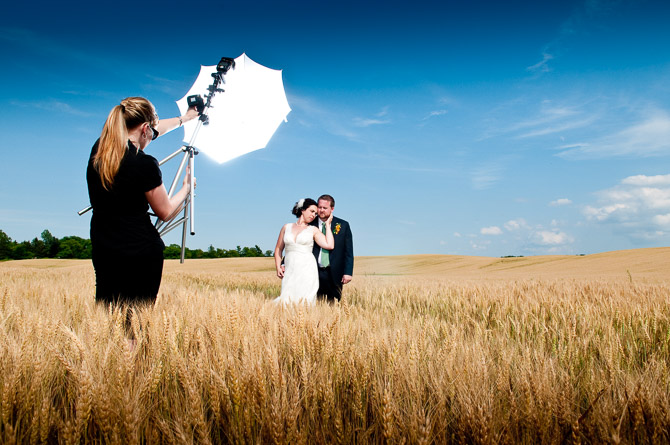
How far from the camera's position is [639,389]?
58.1 inches

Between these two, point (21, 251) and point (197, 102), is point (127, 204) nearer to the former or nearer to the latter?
point (197, 102)

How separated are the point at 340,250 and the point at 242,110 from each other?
2703 mm

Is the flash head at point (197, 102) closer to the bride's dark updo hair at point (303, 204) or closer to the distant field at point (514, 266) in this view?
the bride's dark updo hair at point (303, 204)

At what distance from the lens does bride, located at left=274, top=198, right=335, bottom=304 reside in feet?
19.2

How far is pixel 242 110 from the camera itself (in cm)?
568

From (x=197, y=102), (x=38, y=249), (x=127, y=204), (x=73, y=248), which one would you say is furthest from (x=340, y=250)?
(x=38, y=249)

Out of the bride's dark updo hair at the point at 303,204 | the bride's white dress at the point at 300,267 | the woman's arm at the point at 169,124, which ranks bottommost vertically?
the bride's white dress at the point at 300,267

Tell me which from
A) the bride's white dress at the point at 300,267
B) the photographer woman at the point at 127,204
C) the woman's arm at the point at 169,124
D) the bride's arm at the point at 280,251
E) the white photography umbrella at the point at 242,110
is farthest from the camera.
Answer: the bride's arm at the point at 280,251

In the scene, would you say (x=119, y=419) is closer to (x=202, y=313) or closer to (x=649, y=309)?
(x=202, y=313)

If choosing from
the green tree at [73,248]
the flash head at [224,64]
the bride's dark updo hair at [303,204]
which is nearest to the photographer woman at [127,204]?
the flash head at [224,64]

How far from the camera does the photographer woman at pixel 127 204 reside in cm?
261

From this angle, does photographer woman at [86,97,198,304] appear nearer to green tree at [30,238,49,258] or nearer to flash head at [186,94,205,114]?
flash head at [186,94,205,114]

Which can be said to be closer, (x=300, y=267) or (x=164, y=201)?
(x=164, y=201)

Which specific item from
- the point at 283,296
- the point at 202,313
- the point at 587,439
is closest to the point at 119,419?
the point at 202,313
